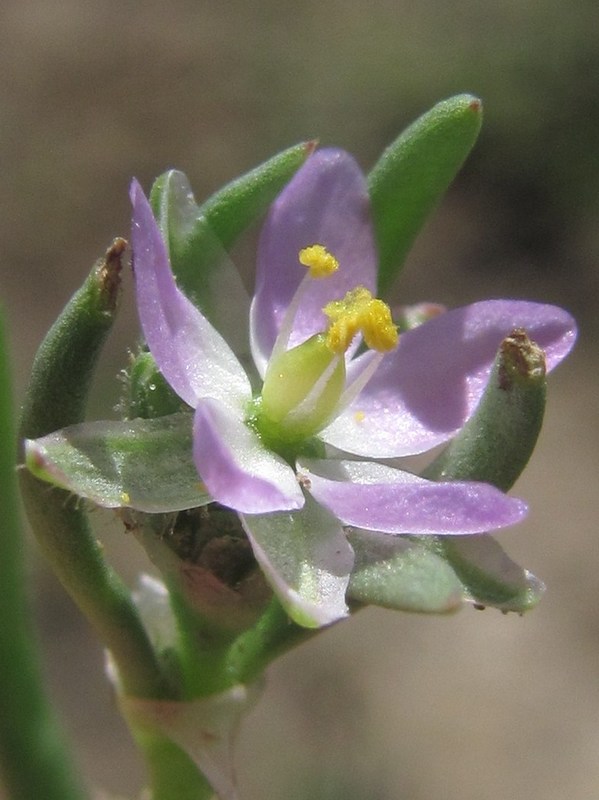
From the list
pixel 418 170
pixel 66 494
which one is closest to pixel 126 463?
pixel 66 494

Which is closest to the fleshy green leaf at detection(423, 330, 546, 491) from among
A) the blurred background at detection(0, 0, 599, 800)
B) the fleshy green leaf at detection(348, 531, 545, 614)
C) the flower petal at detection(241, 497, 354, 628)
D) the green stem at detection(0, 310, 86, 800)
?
the fleshy green leaf at detection(348, 531, 545, 614)

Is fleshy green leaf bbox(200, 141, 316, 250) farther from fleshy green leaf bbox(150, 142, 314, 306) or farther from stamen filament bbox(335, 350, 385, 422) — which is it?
stamen filament bbox(335, 350, 385, 422)

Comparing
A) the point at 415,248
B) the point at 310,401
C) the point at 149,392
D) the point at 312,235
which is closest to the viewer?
the point at 149,392

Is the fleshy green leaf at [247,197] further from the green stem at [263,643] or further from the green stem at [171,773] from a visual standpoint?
the green stem at [171,773]

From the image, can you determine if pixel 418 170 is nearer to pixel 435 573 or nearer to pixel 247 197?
pixel 247 197

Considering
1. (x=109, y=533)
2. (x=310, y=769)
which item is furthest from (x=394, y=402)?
(x=109, y=533)
